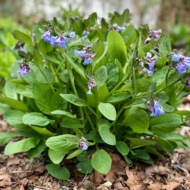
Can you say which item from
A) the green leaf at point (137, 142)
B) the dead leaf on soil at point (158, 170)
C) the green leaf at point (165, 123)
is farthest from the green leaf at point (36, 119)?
the dead leaf on soil at point (158, 170)

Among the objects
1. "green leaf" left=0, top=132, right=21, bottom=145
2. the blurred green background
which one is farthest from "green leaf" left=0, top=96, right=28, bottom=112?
the blurred green background

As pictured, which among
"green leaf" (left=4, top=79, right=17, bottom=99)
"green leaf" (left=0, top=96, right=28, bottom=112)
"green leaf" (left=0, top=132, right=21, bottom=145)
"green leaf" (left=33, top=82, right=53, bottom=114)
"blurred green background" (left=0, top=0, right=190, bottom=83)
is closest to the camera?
"green leaf" (left=33, top=82, right=53, bottom=114)

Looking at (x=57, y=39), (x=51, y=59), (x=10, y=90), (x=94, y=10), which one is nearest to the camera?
(x=57, y=39)

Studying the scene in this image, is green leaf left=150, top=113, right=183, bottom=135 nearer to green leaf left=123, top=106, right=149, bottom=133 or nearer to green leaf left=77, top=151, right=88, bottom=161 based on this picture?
green leaf left=123, top=106, right=149, bottom=133

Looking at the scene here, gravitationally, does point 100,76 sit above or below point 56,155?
above

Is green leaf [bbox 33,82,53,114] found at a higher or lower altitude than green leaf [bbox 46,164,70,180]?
higher

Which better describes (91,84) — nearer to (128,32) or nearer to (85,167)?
(85,167)

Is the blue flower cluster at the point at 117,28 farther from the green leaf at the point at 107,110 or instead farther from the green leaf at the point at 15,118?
the green leaf at the point at 15,118

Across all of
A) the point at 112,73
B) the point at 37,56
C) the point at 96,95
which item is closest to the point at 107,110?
the point at 96,95
